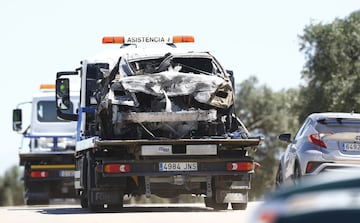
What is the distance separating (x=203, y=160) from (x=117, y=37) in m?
4.12

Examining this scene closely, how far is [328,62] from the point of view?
55.3 m

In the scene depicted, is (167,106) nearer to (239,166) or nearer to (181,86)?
(181,86)

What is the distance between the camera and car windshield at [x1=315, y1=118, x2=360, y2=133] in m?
16.5

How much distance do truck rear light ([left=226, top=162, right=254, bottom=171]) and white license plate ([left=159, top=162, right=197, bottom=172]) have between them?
60 cm

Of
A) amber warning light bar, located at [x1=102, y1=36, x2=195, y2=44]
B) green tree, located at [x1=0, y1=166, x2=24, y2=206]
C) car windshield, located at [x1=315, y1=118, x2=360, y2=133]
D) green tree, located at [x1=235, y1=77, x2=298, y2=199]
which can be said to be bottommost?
green tree, located at [x1=0, y1=166, x2=24, y2=206]

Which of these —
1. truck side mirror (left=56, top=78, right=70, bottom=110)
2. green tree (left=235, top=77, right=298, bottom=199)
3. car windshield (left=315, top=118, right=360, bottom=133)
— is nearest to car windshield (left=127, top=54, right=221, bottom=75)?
car windshield (left=315, top=118, right=360, bottom=133)

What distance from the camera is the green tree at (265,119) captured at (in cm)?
7256

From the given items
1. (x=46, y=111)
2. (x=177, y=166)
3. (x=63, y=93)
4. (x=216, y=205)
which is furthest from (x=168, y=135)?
(x=46, y=111)

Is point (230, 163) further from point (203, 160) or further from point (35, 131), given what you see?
point (35, 131)

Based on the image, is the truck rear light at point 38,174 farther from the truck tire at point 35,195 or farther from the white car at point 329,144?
the white car at point 329,144

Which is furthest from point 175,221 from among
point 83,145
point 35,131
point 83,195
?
point 35,131

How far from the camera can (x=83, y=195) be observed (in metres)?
21.2

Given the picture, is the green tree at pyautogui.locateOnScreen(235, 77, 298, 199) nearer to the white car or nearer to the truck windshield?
the truck windshield

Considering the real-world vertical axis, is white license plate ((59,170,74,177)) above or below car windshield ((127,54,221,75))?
below
